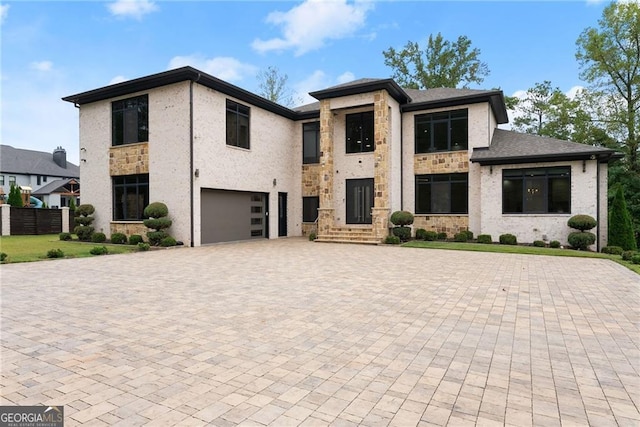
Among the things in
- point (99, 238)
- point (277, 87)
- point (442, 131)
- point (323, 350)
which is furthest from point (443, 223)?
point (277, 87)

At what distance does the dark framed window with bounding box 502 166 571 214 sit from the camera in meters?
15.0

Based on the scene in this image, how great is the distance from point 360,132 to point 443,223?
20.2 feet

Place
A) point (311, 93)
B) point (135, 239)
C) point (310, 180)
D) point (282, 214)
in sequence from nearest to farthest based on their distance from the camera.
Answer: point (135, 239)
point (311, 93)
point (282, 214)
point (310, 180)

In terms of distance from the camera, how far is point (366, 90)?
16359mm

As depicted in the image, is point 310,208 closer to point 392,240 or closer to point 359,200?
point 359,200

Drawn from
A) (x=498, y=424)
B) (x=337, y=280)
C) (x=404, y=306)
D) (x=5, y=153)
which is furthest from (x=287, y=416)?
(x=5, y=153)

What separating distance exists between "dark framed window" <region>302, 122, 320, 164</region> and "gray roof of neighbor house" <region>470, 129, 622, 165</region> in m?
7.91

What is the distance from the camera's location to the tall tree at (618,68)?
23.4 metres

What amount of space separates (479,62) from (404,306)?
31.7 meters

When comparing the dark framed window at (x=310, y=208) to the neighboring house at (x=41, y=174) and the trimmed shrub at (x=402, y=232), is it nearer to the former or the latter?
the trimmed shrub at (x=402, y=232)

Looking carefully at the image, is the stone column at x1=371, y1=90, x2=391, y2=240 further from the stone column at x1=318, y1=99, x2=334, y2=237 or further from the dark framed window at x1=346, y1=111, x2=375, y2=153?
the stone column at x1=318, y1=99, x2=334, y2=237

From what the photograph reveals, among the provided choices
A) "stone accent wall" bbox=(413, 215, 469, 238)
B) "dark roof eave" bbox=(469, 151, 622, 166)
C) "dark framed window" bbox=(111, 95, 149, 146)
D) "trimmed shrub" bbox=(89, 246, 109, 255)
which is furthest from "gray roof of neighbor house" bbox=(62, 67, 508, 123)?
"trimmed shrub" bbox=(89, 246, 109, 255)

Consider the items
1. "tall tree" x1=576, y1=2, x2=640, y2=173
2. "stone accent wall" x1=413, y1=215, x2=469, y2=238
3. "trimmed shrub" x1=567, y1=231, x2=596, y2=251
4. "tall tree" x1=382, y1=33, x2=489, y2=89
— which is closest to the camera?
"trimmed shrub" x1=567, y1=231, x2=596, y2=251

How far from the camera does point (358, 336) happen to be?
4.20 meters
